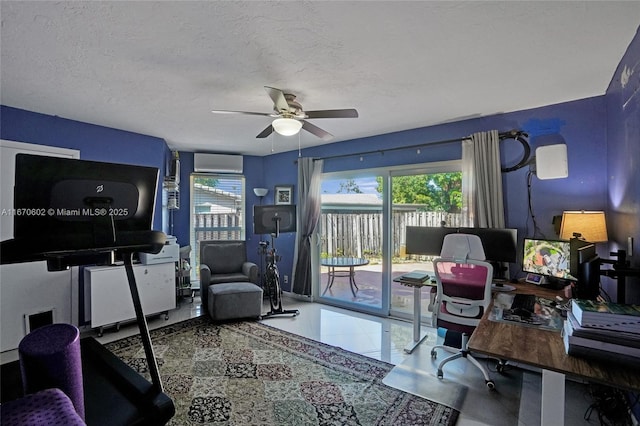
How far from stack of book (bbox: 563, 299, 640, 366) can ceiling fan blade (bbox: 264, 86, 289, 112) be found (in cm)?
209

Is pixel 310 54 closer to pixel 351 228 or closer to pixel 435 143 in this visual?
pixel 435 143

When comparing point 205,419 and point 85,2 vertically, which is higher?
point 85,2

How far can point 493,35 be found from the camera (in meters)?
1.80

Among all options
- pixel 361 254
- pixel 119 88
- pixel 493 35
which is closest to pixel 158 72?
pixel 119 88

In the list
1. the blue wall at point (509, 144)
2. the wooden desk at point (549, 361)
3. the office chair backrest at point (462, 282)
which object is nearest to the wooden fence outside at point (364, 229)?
the blue wall at point (509, 144)

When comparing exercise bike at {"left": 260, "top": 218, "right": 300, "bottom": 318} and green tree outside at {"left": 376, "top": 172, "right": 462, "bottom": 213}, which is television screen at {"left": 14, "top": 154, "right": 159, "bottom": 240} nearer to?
exercise bike at {"left": 260, "top": 218, "right": 300, "bottom": 318}

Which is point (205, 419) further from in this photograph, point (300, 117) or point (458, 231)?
point (458, 231)

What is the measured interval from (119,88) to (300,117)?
59.7 inches

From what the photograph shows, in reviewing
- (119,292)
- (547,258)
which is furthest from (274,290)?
(547,258)

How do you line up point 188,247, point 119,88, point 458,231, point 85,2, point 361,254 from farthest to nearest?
1. point 188,247
2. point 361,254
3. point 458,231
4. point 119,88
5. point 85,2

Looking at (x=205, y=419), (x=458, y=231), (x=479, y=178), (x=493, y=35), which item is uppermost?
(x=493, y=35)

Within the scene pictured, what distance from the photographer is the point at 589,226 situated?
2.38m

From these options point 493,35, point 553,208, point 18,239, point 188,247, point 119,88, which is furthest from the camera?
point 188,247

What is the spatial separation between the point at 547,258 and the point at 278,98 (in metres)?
2.61
